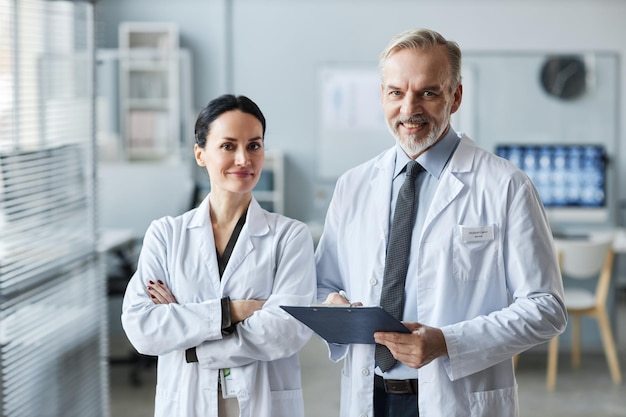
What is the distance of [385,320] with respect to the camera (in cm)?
161

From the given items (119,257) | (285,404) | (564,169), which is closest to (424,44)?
(285,404)

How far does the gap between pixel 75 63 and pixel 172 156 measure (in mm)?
4455

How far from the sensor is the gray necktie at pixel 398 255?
1846 millimetres

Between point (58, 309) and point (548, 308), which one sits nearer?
point (548, 308)

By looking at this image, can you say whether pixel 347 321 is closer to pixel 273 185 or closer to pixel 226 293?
pixel 226 293

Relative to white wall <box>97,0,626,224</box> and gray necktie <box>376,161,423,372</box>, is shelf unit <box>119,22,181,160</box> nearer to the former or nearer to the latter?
white wall <box>97,0,626,224</box>

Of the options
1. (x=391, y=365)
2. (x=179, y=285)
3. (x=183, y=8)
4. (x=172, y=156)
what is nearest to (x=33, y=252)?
(x=179, y=285)

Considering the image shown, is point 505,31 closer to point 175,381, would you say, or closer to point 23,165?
point 23,165

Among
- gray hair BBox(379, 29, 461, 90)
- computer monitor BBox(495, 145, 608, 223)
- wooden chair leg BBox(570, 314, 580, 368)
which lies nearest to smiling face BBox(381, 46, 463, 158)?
gray hair BBox(379, 29, 461, 90)

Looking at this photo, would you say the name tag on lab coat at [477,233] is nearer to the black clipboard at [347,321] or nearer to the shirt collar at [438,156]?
the shirt collar at [438,156]

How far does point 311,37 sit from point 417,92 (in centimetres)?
643

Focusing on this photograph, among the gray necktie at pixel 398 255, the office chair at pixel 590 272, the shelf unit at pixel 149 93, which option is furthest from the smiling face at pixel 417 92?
the shelf unit at pixel 149 93

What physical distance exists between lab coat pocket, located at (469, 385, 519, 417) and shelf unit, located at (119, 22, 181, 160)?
6.31 m

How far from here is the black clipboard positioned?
159cm
